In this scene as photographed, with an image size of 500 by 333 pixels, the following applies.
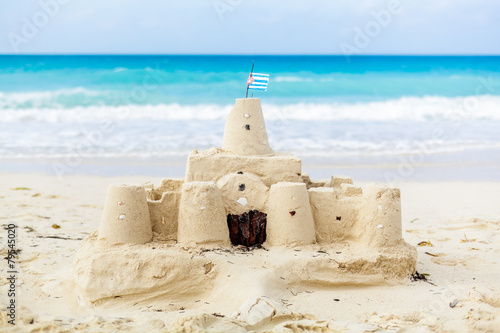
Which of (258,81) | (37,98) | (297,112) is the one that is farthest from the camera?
(37,98)

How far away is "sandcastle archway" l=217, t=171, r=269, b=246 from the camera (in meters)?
5.38

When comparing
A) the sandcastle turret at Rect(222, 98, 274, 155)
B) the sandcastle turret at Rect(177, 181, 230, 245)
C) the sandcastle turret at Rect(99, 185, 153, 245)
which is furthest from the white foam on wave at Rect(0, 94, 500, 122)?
the sandcastle turret at Rect(99, 185, 153, 245)

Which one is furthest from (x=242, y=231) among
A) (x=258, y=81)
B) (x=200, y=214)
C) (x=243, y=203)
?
(x=258, y=81)

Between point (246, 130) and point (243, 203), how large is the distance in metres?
0.78

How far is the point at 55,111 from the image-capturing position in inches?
790

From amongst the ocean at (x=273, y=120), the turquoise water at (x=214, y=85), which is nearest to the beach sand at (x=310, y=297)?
the ocean at (x=273, y=120)

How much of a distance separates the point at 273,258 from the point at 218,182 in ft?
3.20

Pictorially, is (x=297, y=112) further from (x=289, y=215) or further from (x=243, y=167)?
(x=289, y=215)

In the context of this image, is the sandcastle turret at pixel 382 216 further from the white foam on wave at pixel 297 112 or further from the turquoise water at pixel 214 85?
the turquoise water at pixel 214 85

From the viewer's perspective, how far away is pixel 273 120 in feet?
56.3

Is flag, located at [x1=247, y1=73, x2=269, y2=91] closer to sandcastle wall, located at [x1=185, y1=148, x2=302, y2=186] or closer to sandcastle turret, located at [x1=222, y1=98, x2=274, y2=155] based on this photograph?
sandcastle turret, located at [x1=222, y1=98, x2=274, y2=155]

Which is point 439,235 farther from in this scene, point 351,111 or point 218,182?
point 351,111

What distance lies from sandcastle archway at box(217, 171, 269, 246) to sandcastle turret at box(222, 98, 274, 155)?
0.36m

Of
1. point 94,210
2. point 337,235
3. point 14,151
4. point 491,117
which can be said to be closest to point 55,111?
point 14,151
